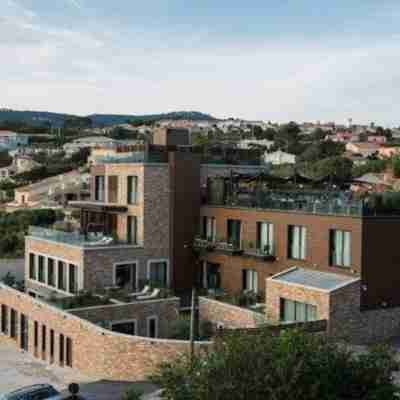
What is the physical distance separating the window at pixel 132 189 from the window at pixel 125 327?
6977 mm

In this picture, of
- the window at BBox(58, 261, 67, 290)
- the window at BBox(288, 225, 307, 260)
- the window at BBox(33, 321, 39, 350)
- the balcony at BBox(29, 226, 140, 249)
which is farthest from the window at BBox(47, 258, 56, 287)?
the window at BBox(288, 225, 307, 260)

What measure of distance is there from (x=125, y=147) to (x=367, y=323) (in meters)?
16.0

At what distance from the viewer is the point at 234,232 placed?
32156 mm

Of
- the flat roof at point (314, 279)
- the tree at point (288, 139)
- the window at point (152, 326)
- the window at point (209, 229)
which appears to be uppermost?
the tree at point (288, 139)

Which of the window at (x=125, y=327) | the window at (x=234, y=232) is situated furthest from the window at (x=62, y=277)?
the window at (x=234, y=232)

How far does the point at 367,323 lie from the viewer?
25.9 metres

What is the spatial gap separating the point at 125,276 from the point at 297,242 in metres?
9.17

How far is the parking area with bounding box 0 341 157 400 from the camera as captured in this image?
23188mm

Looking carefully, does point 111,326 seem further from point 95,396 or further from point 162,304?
point 95,396

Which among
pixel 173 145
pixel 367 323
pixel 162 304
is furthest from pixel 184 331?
pixel 173 145

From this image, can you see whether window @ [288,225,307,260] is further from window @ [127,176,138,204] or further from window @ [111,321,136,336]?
window @ [127,176,138,204]

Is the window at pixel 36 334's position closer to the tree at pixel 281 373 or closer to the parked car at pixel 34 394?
the parked car at pixel 34 394

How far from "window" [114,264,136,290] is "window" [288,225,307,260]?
8.32 meters

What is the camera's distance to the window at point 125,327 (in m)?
29.0
